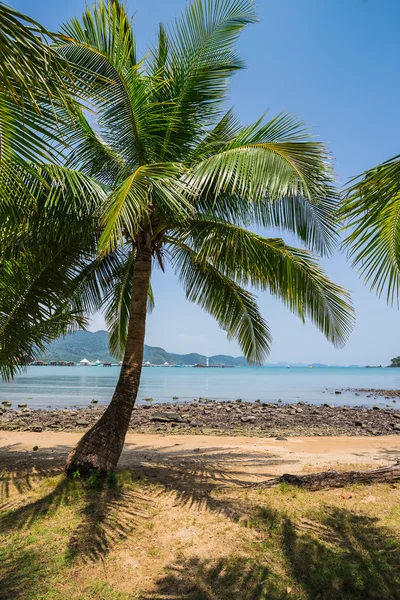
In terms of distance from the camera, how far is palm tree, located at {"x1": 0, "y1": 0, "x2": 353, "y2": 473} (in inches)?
236

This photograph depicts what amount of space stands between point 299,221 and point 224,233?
1.42 metres

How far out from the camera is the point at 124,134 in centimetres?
672

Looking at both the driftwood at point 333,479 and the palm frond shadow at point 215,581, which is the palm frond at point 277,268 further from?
the palm frond shadow at point 215,581

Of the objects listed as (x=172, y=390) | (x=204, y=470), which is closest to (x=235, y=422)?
(x=204, y=470)

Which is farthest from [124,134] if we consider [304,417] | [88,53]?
[304,417]

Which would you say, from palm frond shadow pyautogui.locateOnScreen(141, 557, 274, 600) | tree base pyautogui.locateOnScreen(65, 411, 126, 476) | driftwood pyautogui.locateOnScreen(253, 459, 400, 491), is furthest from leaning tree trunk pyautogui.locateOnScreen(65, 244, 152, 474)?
palm frond shadow pyautogui.locateOnScreen(141, 557, 274, 600)

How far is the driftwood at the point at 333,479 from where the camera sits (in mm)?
6270

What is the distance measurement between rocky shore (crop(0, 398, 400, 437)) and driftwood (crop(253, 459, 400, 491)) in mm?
8087

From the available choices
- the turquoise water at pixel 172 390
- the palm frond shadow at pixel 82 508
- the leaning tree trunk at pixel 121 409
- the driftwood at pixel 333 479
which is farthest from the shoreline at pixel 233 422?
the palm frond shadow at pixel 82 508

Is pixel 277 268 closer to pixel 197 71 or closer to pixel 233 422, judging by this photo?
pixel 197 71

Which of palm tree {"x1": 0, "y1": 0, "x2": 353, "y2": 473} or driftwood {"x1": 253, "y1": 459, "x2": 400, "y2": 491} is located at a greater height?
palm tree {"x1": 0, "y1": 0, "x2": 353, "y2": 473}

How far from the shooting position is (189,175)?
6.22 m

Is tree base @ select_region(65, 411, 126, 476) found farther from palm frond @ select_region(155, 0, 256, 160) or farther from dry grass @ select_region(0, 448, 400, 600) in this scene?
palm frond @ select_region(155, 0, 256, 160)

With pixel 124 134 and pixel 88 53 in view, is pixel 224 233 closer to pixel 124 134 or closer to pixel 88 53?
pixel 124 134
